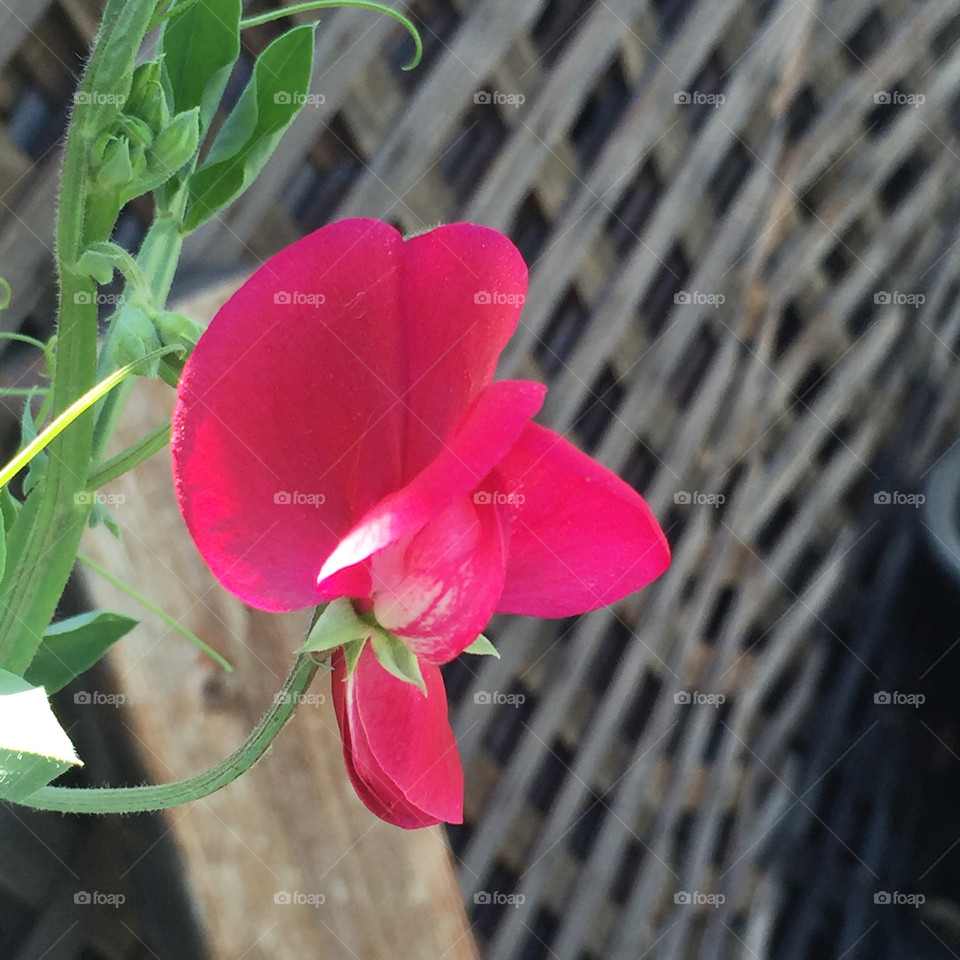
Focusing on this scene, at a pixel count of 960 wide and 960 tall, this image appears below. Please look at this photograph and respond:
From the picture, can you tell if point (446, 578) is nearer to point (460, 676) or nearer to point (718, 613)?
point (460, 676)

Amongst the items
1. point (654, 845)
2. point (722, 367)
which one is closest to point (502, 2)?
point (722, 367)

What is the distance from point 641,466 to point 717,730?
14.8 inches

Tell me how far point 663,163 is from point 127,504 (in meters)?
0.72

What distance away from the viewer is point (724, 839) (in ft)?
4.01

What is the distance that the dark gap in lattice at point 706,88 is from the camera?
38.2 inches

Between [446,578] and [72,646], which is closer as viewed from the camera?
[446,578]

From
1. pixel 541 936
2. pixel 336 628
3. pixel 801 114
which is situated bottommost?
pixel 541 936

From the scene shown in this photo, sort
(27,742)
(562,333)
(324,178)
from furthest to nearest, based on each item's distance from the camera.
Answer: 1. (562,333)
2. (324,178)
3. (27,742)

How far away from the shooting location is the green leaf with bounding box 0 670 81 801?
0.51 feet

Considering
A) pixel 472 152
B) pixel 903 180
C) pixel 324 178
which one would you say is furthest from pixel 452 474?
pixel 903 180

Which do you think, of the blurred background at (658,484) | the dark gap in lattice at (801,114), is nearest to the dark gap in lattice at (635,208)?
the blurred background at (658,484)

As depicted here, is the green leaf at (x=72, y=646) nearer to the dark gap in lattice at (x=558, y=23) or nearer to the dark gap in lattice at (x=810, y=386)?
the dark gap in lattice at (x=558, y=23)

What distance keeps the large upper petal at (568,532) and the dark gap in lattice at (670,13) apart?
0.88 metres

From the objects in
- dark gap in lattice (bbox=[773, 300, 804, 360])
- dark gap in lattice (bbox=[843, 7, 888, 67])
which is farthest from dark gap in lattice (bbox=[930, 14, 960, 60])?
dark gap in lattice (bbox=[773, 300, 804, 360])
